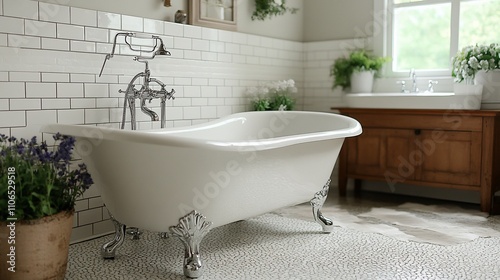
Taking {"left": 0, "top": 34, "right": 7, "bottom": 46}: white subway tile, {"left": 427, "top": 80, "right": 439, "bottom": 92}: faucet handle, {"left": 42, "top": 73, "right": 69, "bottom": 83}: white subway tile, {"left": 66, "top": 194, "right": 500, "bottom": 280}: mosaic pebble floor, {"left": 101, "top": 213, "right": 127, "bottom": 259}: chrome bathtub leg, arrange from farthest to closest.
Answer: {"left": 427, "top": 80, "right": 439, "bottom": 92}: faucet handle < {"left": 42, "top": 73, "right": 69, "bottom": 83}: white subway tile < {"left": 101, "top": 213, "right": 127, "bottom": 259}: chrome bathtub leg < {"left": 0, "top": 34, "right": 7, "bottom": 46}: white subway tile < {"left": 66, "top": 194, "right": 500, "bottom": 280}: mosaic pebble floor

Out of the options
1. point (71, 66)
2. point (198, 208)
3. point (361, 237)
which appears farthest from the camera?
point (361, 237)

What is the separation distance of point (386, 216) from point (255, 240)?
1.17 metres

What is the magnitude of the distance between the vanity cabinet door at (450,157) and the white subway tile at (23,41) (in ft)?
9.37

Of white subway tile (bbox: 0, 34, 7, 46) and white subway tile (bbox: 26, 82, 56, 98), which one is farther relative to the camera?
white subway tile (bbox: 26, 82, 56, 98)

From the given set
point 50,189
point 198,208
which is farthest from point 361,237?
point 50,189

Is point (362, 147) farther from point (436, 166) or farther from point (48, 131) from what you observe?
point (48, 131)

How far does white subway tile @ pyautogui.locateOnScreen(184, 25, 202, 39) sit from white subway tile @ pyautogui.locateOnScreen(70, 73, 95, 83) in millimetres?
881

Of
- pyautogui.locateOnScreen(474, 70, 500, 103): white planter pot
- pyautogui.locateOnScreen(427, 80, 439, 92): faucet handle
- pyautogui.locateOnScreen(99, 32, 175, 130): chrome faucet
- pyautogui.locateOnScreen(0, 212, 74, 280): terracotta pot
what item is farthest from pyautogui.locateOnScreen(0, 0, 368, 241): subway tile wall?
pyautogui.locateOnScreen(474, 70, 500, 103): white planter pot

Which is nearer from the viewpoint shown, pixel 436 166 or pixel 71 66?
pixel 71 66

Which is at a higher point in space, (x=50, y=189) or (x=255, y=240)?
(x=50, y=189)

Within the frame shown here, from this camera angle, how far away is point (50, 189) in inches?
92.7

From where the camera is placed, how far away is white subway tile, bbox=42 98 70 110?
9.84 ft

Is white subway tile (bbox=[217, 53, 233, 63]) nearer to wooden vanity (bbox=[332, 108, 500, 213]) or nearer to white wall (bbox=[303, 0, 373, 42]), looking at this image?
wooden vanity (bbox=[332, 108, 500, 213])

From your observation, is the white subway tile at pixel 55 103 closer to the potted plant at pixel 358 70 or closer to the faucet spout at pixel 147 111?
the faucet spout at pixel 147 111
